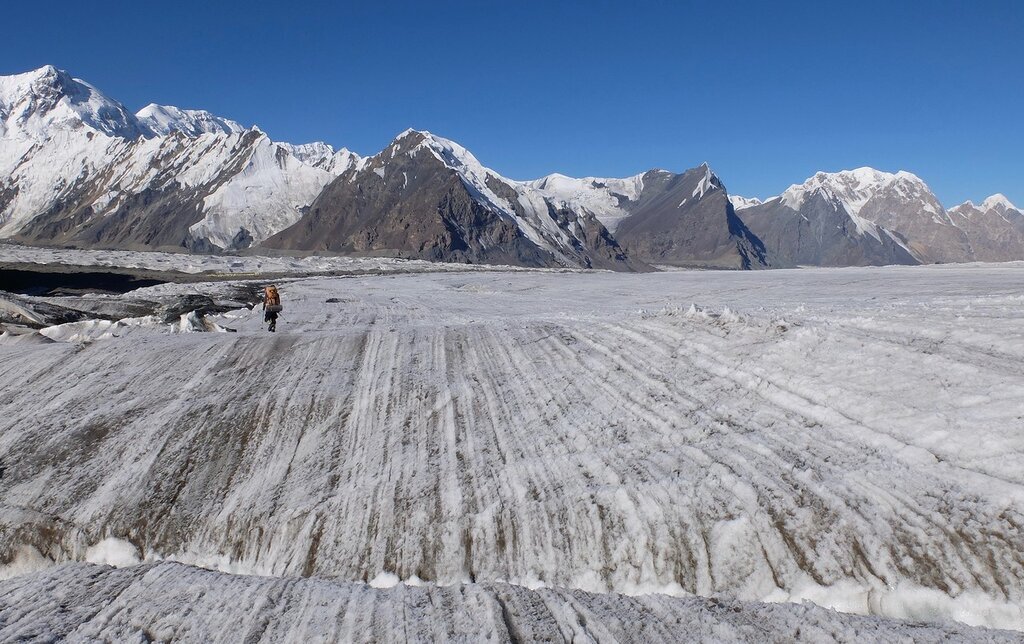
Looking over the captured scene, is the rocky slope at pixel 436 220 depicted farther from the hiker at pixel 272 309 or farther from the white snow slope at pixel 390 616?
the white snow slope at pixel 390 616

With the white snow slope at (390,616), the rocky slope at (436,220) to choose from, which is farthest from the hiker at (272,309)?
the rocky slope at (436,220)

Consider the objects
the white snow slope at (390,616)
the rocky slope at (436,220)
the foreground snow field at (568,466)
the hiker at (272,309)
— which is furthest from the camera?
the rocky slope at (436,220)

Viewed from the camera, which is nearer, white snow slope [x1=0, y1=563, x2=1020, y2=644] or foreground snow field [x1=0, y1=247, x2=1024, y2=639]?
white snow slope [x1=0, y1=563, x2=1020, y2=644]

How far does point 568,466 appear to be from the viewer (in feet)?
24.0

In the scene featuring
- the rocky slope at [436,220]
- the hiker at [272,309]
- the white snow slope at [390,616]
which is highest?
the rocky slope at [436,220]

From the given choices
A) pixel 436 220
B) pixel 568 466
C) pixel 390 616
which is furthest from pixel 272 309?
pixel 436 220

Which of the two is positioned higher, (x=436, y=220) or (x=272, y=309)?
(x=436, y=220)

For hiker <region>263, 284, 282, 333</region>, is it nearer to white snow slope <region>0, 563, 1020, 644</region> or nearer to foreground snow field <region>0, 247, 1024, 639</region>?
foreground snow field <region>0, 247, 1024, 639</region>

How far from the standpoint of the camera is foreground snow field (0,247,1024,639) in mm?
5473

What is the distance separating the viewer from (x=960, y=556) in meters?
5.17

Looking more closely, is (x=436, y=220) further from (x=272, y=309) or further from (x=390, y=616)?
(x=390, y=616)

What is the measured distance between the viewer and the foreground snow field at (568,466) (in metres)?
5.47

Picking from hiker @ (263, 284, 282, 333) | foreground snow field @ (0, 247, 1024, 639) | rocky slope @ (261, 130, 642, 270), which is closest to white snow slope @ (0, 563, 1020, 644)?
foreground snow field @ (0, 247, 1024, 639)

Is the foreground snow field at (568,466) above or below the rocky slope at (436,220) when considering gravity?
below
